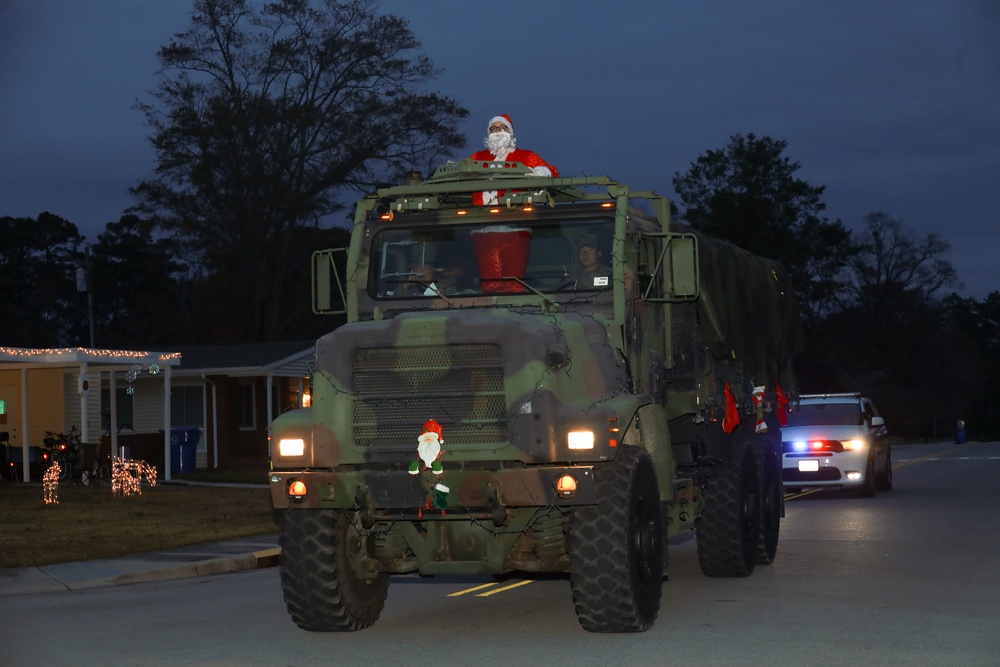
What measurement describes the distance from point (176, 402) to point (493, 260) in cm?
3182

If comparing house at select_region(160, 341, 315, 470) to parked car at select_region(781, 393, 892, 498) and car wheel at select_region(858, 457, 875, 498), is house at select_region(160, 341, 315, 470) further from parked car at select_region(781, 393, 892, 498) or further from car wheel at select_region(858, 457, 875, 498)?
car wheel at select_region(858, 457, 875, 498)

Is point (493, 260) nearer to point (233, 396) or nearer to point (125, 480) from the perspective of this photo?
point (125, 480)

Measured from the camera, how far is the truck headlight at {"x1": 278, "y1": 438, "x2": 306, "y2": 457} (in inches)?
371

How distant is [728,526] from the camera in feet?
41.9

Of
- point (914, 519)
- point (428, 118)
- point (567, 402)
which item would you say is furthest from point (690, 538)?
point (428, 118)

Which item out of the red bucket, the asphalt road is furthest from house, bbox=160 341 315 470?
the red bucket

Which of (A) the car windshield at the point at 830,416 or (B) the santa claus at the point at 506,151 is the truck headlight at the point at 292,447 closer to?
(B) the santa claus at the point at 506,151

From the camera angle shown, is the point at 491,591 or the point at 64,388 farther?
the point at 64,388

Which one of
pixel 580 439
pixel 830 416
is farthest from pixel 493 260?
pixel 830 416

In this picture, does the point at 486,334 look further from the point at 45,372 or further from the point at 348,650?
the point at 45,372

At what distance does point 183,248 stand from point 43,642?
1771 inches

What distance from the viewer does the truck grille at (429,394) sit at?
931 cm

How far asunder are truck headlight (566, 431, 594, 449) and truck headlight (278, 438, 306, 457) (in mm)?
1757

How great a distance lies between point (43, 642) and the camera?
33.2ft
